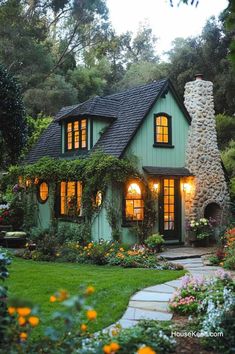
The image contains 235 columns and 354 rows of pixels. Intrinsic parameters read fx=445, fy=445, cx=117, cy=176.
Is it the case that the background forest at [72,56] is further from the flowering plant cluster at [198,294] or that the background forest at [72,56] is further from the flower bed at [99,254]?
the flowering plant cluster at [198,294]

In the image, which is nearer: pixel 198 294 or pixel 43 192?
pixel 198 294

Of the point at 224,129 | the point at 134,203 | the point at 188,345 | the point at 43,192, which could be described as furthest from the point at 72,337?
the point at 224,129

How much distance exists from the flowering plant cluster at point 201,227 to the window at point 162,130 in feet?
9.56

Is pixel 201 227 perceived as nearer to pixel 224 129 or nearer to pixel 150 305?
pixel 150 305

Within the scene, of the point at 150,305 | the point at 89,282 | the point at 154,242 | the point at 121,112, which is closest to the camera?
the point at 150,305

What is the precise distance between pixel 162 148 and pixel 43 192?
4.97 metres

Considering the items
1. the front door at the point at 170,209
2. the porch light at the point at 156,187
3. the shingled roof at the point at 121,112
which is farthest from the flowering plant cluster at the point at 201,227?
the shingled roof at the point at 121,112

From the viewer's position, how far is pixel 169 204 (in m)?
15.6

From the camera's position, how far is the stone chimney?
627 inches

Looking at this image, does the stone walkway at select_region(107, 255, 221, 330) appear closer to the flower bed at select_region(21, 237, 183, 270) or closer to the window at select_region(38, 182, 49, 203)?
the flower bed at select_region(21, 237, 183, 270)

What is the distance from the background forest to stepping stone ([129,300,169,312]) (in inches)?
598

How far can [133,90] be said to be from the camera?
56.0 ft

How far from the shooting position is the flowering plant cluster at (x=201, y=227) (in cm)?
1528

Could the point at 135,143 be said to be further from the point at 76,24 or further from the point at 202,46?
the point at 76,24
